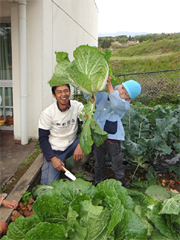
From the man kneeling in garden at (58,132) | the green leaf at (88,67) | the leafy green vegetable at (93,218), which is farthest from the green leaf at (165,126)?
the green leaf at (88,67)

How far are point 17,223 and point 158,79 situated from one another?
34.9 feet

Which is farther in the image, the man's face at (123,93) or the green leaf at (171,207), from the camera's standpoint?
the man's face at (123,93)

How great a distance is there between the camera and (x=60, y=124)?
3059 mm

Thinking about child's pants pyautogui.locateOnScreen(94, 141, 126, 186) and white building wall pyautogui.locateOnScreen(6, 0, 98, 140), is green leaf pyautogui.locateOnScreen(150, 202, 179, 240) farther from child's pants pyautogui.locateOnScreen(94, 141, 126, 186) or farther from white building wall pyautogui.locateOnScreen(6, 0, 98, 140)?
white building wall pyautogui.locateOnScreen(6, 0, 98, 140)

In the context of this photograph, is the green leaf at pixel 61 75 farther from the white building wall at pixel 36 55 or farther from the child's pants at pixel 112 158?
the white building wall at pixel 36 55

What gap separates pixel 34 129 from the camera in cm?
471

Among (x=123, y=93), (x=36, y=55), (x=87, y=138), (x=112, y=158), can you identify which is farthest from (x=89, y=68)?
(x=36, y=55)

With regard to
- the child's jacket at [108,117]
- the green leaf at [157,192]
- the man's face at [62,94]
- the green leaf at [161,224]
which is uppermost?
the man's face at [62,94]

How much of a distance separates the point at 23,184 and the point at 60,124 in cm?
104

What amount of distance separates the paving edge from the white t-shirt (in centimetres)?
59

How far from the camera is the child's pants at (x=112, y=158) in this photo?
9.12 ft

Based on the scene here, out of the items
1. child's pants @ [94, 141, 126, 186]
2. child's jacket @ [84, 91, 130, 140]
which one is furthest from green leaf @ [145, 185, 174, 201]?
child's jacket @ [84, 91, 130, 140]

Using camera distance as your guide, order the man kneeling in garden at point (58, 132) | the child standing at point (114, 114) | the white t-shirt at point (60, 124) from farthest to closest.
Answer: the white t-shirt at point (60, 124) → the man kneeling in garden at point (58, 132) → the child standing at point (114, 114)

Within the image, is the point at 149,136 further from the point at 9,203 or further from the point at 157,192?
the point at 9,203
